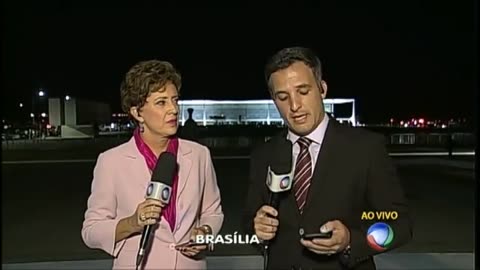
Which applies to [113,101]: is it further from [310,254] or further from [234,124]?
[310,254]

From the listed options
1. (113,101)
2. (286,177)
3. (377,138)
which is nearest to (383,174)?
(377,138)

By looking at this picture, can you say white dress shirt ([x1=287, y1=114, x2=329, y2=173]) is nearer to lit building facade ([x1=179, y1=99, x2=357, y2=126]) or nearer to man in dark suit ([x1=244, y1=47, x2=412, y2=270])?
man in dark suit ([x1=244, y1=47, x2=412, y2=270])

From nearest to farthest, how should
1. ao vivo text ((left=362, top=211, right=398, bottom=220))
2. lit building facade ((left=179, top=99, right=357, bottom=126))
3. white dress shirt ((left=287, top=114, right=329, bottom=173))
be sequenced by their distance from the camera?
ao vivo text ((left=362, top=211, right=398, bottom=220)), white dress shirt ((left=287, top=114, right=329, bottom=173)), lit building facade ((left=179, top=99, right=357, bottom=126))

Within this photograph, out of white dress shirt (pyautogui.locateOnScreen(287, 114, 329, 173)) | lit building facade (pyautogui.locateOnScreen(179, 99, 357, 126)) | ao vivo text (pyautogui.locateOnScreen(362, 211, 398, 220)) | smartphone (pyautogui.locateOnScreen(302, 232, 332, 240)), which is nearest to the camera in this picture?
smartphone (pyautogui.locateOnScreen(302, 232, 332, 240))

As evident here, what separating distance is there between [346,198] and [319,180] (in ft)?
0.30

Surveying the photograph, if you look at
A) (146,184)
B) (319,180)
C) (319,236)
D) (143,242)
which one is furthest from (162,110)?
(319,236)

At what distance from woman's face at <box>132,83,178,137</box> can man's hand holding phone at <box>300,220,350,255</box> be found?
1.80 feet

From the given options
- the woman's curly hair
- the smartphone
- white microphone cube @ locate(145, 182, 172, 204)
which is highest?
the woman's curly hair

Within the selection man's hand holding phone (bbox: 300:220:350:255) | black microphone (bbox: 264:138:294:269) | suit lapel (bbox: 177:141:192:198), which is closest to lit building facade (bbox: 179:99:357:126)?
suit lapel (bbox: 177:141:192:198)

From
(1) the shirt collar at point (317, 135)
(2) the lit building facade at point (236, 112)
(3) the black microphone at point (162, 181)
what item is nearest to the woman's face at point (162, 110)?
(3) the black microphone at point (162, 181)

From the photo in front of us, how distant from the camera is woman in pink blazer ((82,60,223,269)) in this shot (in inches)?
81.7

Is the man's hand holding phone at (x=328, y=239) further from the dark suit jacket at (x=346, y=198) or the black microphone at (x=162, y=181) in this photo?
the black microphone at (x=162, y=181)

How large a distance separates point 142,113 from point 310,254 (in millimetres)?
656

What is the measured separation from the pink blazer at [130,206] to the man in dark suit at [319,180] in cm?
23
